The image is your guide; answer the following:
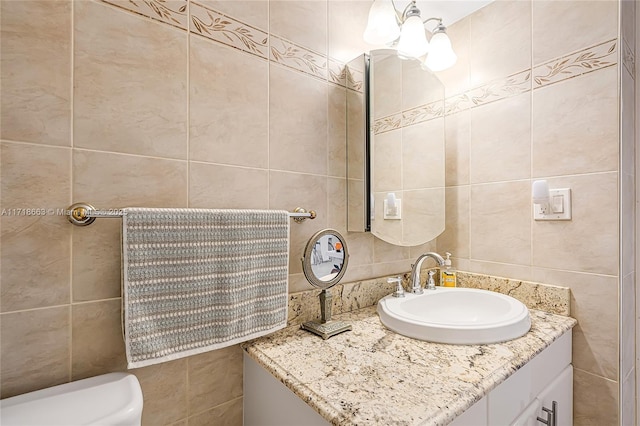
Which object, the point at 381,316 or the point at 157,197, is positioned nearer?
the point at 157,197

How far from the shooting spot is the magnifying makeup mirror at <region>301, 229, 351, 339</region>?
944 mm

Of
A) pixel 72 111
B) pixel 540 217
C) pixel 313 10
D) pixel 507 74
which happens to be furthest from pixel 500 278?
pixel 72 111

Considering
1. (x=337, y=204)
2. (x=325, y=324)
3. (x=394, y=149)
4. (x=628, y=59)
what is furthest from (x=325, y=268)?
(x=628, y=59)

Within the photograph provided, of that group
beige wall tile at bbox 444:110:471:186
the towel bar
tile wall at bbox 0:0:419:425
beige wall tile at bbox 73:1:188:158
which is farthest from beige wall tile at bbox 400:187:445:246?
the towel bar

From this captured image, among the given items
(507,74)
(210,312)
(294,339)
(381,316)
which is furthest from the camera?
(507,74)

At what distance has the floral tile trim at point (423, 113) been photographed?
1350mm

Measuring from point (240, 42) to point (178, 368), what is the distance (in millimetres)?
970

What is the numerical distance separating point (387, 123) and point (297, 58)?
1.47 feet

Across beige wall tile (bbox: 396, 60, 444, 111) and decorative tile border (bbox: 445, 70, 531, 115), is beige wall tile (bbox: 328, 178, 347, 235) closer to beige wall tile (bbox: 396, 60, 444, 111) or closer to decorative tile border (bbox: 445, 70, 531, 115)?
beige wall tile (bbox: 396, 60, 444, 111)

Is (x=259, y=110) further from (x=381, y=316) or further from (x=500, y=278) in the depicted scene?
(x=500, y=278)

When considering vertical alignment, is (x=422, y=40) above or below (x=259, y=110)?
above

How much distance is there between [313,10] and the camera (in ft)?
3.66

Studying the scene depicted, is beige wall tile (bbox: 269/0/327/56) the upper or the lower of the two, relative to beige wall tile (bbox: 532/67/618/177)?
upper

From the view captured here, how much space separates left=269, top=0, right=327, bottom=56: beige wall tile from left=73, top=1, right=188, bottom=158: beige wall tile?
34 cm
